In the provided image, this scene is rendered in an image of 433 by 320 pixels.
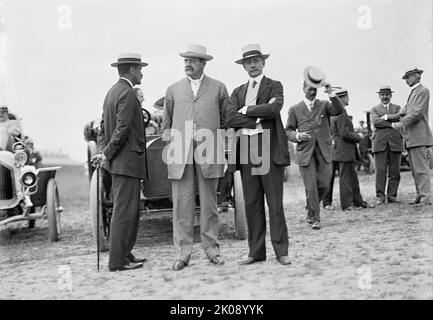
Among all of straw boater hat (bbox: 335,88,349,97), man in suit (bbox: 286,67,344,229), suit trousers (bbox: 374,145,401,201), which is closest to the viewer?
man in suit (bbox: 286,67,344,229)

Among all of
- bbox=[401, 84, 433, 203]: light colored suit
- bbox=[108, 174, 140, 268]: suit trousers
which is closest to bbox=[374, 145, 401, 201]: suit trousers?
bbox=[401, 84, 433, 203]: light colored suit

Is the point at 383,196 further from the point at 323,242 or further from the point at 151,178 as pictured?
the point at 151,178

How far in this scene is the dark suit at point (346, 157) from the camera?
9.73 metres

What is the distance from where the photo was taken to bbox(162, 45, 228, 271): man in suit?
5.58 metres

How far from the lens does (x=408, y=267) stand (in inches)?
192

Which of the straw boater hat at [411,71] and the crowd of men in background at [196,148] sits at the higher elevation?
the straw boater hat at [411,71]

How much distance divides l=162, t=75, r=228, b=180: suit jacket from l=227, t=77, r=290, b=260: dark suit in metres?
0.15

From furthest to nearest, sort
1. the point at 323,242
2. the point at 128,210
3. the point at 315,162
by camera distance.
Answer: the point at 315,162 → the point at 323,242 → the point at 128,210

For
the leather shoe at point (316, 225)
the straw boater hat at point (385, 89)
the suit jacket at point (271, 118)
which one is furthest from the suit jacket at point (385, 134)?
the suit jacket at point (271, 118)

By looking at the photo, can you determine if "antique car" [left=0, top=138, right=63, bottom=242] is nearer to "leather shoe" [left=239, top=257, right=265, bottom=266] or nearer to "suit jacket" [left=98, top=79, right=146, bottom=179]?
"suit jacket" [left=98, top=79, right=146, bottom=179]

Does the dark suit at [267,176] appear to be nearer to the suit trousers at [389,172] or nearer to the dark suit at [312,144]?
the dark suit at [312,144]

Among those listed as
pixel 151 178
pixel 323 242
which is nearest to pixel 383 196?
pixel 323 242

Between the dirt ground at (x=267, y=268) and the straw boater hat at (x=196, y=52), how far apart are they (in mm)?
1890
